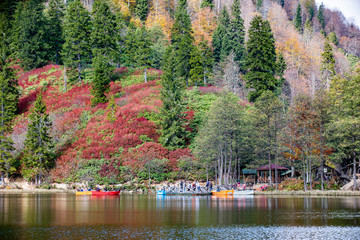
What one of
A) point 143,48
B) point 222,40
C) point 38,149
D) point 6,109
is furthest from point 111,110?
point 222,40

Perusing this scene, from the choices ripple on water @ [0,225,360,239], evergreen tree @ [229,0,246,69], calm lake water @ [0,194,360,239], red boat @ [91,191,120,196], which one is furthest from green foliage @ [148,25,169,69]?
ripple on water @ [0,225,360,239]

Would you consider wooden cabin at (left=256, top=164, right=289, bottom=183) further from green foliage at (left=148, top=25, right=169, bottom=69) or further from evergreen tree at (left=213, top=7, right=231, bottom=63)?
evergreen tree at (left=213, top=7, right=231, bottom=63)

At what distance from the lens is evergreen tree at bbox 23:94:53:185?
63500mm

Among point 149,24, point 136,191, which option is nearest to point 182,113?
point 136,191

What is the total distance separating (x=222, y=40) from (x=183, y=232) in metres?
87.2

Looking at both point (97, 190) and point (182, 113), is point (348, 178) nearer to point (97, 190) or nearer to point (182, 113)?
point (182, 113)

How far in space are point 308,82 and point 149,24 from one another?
170ft

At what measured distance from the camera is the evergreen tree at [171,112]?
6594 centimetres

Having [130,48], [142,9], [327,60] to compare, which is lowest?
[327,60]

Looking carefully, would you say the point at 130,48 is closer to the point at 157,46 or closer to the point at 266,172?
the point at 157,46

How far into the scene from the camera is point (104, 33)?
3536 inches

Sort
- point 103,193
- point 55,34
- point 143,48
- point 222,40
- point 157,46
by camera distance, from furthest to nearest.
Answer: point 222,40
point 157,46
point 55,34
point 143,48
point 103,193

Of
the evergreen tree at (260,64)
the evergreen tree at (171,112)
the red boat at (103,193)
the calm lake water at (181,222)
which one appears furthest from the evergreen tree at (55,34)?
the calm lake water at (181,222)

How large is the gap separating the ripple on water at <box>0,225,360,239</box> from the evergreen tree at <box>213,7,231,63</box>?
76.7 meters
